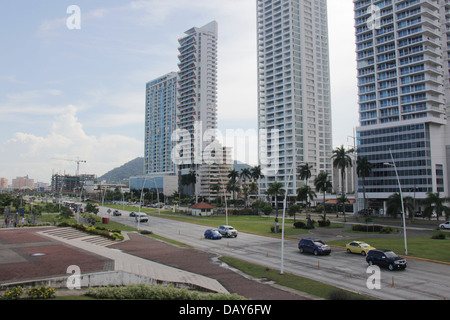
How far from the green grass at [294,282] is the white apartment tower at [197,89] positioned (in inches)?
6303

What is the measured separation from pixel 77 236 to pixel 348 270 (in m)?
35.0

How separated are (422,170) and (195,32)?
15333 cm

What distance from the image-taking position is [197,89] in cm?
19062

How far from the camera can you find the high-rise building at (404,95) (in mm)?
86688

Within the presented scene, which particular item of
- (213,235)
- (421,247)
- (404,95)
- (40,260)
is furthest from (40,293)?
(404,95)

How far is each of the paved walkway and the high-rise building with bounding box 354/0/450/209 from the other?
7608cm

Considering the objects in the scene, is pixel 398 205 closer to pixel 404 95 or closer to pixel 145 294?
pixel 404 95

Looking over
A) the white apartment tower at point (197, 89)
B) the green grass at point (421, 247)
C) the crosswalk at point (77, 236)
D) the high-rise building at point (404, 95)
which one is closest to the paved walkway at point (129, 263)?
the crosswalk at point (77, 236)

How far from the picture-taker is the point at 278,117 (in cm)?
13362

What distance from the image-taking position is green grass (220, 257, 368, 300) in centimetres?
1775

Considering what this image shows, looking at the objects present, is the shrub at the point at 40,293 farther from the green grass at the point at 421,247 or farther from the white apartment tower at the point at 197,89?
the white apartment tower at the point at 197,89

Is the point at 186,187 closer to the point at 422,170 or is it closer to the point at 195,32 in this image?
the point at 195,32

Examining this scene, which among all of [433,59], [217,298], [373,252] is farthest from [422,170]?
[217,298]

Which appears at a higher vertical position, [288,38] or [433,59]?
[288,38]
